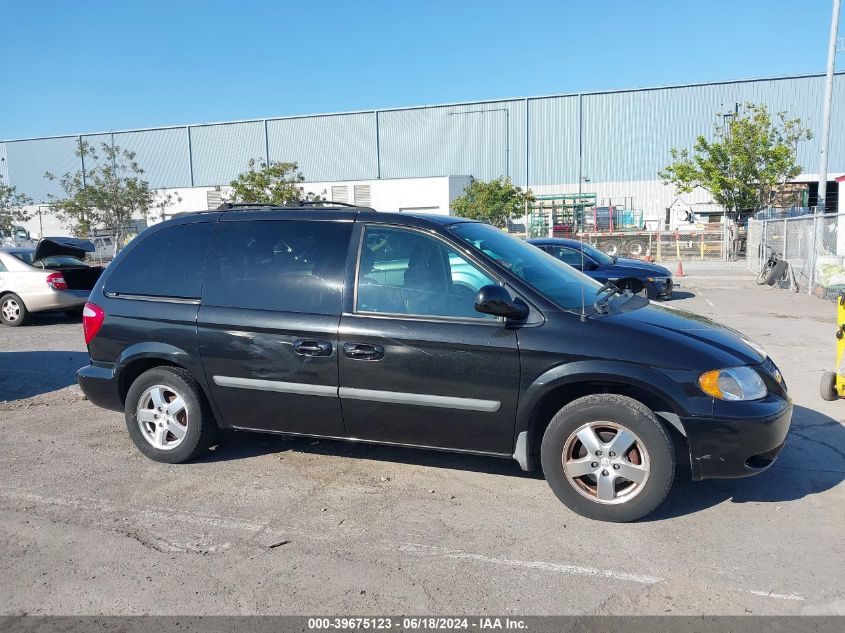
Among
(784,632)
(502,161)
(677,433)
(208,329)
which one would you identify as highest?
(502,161)

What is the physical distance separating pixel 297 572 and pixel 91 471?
2.30 metres

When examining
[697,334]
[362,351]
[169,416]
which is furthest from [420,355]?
[169,416]

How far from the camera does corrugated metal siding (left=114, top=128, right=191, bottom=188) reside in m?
55.8

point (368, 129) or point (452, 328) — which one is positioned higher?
point (368, 129)

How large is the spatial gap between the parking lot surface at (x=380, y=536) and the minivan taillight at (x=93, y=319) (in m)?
0.96

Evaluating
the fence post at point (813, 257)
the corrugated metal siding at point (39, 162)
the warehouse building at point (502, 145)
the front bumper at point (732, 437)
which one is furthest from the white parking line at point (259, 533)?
the corrugated metal siding at point (39, 162)

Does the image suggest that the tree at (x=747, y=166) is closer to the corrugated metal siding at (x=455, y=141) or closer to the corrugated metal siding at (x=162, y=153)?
the corrugated metal siding at (x=455, y=141)

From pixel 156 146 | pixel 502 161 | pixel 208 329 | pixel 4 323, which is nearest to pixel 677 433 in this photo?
pixel 208 329

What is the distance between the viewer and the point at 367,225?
15.0 feet

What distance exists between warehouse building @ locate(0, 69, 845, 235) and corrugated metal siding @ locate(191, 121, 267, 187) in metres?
0.08

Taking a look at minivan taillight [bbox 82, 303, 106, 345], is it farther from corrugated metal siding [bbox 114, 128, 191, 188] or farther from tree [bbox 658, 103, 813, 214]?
corrugated metal siding [bbox 114, 128, 191, 188]

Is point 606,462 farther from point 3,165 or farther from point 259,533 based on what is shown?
point 3,165

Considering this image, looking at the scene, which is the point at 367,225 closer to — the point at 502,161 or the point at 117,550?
the point at 117,550

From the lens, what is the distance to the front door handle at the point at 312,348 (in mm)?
4391
